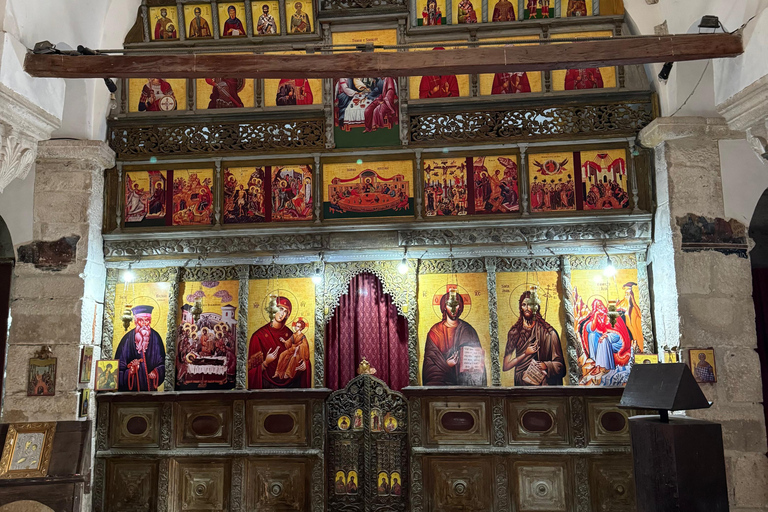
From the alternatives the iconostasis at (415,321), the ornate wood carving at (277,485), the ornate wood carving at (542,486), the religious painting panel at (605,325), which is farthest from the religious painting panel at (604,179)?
the ornate wood carving at (277,485)

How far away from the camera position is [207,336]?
7.41 metres

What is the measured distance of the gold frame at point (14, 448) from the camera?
5.42 meters

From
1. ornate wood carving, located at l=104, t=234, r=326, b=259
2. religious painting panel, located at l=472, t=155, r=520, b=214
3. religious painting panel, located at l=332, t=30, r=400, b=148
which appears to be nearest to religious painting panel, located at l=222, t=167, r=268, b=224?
ornate wood carving, located at l=104, t=234, r=326, b=259

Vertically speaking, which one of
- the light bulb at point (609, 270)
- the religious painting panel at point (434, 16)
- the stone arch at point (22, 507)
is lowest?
the stone arch at point (22, 507)

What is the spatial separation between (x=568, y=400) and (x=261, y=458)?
3307 millimetres

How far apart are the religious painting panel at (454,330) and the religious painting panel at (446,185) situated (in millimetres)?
772

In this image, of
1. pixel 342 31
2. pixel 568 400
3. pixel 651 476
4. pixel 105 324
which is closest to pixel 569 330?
pixel 568 400

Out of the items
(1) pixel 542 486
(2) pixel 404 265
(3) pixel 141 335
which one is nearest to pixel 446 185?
(2) pixel 404 265

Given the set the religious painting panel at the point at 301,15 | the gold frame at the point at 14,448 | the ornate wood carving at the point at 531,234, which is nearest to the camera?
the gold frame at the point at 14,448

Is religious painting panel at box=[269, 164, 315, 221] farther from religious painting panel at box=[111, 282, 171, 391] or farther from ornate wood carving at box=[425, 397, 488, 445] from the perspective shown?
ornate wood carving at box=[425, 397, 488, 445]

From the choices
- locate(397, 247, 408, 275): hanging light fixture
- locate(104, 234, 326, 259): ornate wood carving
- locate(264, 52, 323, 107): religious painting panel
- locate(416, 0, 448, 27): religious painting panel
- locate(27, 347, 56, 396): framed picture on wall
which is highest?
locate(416, 0, 448, 27): religious painting panel

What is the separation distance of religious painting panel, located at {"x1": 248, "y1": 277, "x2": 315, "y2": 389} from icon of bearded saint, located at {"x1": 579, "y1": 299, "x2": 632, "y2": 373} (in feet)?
10.1

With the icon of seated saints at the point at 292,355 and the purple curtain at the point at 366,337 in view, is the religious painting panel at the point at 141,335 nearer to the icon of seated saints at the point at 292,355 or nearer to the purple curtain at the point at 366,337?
the icon of seated saints at the point at 292,355

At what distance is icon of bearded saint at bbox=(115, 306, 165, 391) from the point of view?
7324 mm
